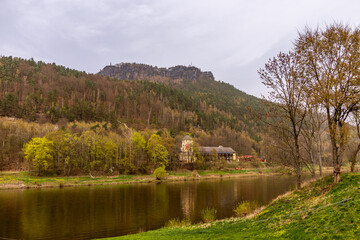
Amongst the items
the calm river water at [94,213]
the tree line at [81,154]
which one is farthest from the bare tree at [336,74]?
the tree line at [81,154]

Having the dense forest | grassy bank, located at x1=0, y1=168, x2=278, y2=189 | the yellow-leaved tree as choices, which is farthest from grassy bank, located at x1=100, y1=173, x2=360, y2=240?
the yellow-leaved tree

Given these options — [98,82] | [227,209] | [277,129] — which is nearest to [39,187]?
[227,209]

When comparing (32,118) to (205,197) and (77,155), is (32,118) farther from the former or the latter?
(205,197)

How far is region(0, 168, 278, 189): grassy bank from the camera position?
48.0 m

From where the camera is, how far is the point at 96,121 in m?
119

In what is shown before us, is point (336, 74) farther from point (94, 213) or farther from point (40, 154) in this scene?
point (40, 154)

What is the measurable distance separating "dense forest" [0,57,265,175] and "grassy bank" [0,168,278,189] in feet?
16.3

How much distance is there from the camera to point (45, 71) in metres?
162

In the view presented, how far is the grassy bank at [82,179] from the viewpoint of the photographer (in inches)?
1889

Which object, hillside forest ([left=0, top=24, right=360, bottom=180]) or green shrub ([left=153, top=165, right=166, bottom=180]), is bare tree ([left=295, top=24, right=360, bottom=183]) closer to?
hillside forest ([left=0, top=24, right=360, bottom=180])

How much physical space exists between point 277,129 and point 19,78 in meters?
161

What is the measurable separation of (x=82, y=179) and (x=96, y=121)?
66.9 metres

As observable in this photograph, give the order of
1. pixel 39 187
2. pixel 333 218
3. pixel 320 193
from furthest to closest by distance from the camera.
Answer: pixel 39 187 < pixel 320 193 < pixel 333 218

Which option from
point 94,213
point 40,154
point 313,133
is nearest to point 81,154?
point 40,154
